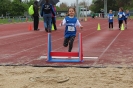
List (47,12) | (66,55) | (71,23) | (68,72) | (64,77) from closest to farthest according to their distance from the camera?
(64,77) → (68,72) → (66,55) → (71,23) → (47,12)

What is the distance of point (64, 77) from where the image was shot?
6.55 m

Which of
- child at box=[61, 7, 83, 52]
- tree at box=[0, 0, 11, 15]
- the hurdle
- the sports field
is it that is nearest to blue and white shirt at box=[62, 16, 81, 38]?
child at box=[61, 7, 83, 52]

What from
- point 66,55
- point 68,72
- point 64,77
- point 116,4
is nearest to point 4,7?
point 116,4

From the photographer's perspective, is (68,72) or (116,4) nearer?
Answer: (68,72)

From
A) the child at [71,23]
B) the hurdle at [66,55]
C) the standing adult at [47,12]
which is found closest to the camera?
the hurdle at [66,55]

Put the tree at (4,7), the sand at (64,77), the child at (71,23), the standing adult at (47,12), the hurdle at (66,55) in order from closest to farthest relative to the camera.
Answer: the sand at (64,77) → the hurdle at (66,55) → the child at (71,23) → the standing adult at (47,12) → the tree at (4,7)

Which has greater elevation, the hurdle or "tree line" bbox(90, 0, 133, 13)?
"tree line" bbox(90, 0, 133, 13)

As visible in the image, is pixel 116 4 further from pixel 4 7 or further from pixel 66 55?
pixel 66 55

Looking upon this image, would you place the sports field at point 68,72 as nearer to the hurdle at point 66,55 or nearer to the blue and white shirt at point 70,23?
the hurdle at point 66,55

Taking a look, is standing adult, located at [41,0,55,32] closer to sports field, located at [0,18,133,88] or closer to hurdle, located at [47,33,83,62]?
sports field, located at [0,18,133,88]

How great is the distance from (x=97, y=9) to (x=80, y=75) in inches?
3956

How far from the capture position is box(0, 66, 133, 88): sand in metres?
5.93

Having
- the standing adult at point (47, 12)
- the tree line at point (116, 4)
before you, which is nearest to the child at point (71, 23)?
the standing adult at point (47, 12)

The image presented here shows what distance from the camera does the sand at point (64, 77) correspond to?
5935mm
